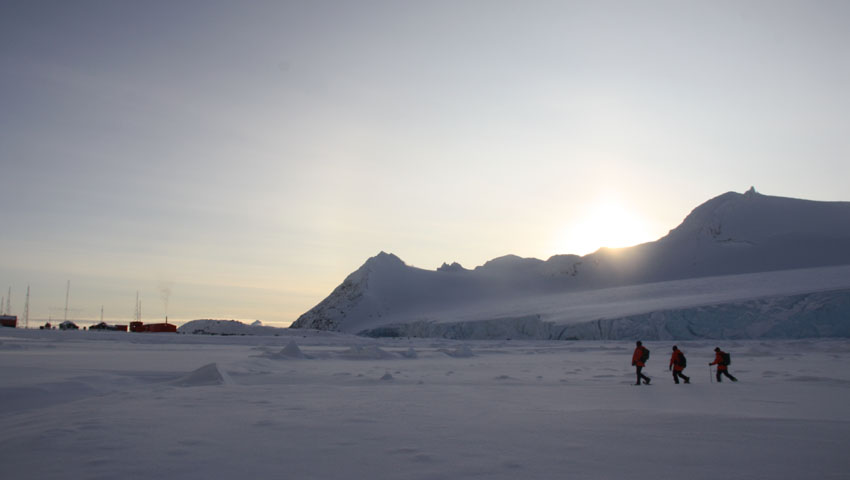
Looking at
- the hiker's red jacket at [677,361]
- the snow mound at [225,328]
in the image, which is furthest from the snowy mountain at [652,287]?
the hiker's red jacket at [677,361]

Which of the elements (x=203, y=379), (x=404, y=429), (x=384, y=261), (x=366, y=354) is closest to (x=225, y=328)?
(x=384, y=261)

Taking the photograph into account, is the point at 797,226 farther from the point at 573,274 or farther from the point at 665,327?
the point at 665,327

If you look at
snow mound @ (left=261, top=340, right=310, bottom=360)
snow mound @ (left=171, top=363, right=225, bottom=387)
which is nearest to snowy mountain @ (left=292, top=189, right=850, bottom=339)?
snow mound @ (left=261, top=340, right=310, bottom=360)

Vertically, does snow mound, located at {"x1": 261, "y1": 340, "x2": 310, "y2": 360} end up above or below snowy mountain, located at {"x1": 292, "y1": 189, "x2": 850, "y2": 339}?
below

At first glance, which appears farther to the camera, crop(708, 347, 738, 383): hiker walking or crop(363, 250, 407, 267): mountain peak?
crop(363, 250, 407, 267): mountain peak

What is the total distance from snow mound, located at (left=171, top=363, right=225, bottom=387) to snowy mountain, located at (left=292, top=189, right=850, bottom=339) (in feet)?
129

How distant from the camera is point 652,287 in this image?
6394 cm

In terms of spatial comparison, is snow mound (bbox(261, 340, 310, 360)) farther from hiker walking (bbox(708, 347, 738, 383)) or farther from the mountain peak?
the mountain peak

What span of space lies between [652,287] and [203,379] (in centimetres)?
5986

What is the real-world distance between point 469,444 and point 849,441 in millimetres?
4274

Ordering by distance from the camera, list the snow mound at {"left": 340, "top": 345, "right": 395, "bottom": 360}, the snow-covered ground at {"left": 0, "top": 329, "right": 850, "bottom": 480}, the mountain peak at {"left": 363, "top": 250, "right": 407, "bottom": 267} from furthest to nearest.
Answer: the mountain peak at {"left": 363, "top": 250, "right": 407, "bottom": 267}
the snow mound at {"left": 340, "top": 345, "right": 395, "bottom": 360}
the snow-covered ground at {"left": 0, "top": 329, "right": 850, "bottom": 480}

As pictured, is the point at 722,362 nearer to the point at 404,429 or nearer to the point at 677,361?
the point at 677,361

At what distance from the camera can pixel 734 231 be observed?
242 feet

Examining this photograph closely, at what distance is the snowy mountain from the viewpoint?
1689 inches
